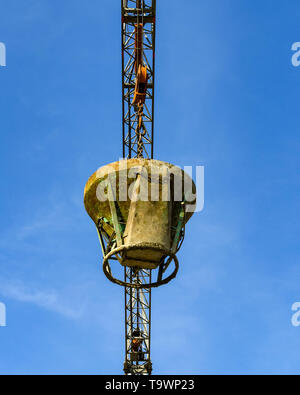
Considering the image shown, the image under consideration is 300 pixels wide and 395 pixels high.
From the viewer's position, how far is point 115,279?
1536 centimetres

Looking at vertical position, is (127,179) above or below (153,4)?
→ below

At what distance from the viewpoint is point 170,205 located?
14.9 meters

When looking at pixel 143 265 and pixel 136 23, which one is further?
pixel 136 23

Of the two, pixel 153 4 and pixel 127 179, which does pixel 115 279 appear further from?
pixel 153 4

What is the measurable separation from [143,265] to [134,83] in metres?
11.6
